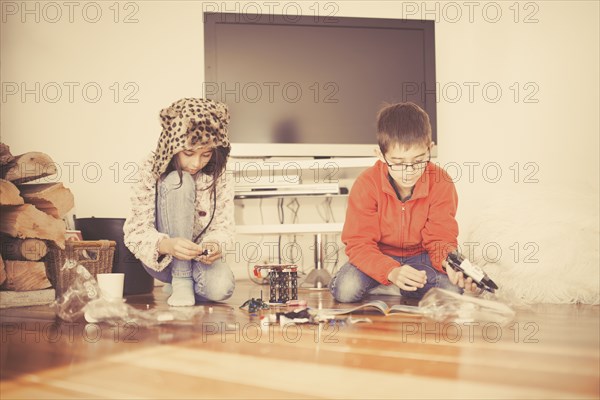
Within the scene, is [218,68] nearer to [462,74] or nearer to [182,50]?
[182,50]

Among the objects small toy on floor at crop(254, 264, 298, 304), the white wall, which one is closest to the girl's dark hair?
small toy on floor at crop(254, 264, 298, 304)

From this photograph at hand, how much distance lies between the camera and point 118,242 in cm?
224

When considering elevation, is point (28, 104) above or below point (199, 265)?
above

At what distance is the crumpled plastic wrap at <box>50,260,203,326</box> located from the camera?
1.42 m

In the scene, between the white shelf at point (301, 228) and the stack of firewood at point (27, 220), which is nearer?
the stack of firewood at point (27, 220)

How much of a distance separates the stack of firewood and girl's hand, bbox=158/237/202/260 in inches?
17.6

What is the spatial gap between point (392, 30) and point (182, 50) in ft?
3.21

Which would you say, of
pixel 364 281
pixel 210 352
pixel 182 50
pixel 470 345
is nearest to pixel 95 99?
pixel 182 50

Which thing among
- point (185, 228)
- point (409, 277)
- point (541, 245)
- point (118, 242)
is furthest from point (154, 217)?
point (541, 245)

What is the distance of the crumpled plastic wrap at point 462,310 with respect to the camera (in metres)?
1.44

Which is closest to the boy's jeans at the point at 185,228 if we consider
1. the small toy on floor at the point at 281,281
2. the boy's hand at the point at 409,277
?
the small toy on floor at the point at 281,281

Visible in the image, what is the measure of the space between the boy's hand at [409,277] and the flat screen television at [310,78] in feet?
3.88

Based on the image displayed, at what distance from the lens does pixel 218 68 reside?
2.69m

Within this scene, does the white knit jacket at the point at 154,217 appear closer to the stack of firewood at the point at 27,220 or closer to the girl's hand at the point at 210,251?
the girl's hand at the point at 210,251
